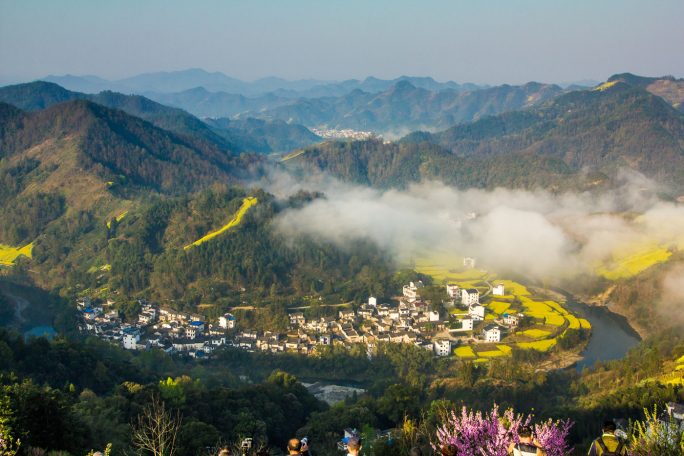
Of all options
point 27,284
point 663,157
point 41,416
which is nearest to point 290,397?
point 41,416

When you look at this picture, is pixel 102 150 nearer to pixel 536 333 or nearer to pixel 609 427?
pixel 536 333

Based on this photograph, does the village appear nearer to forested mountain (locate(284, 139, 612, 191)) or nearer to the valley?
the valley

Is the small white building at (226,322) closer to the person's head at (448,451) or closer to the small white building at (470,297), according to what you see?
the small white building at (470,297)

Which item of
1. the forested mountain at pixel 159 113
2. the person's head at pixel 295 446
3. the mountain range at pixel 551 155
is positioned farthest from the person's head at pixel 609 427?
the forested mountain at pixel 159 113

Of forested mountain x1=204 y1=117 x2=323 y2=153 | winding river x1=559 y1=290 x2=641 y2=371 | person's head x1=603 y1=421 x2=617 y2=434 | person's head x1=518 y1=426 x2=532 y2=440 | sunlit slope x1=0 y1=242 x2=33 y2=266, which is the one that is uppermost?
forested mountain x1=204 y1=117 x2=323 y2=153

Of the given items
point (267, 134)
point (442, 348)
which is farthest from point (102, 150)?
point (267, 134)

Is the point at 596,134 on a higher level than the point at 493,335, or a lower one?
higher

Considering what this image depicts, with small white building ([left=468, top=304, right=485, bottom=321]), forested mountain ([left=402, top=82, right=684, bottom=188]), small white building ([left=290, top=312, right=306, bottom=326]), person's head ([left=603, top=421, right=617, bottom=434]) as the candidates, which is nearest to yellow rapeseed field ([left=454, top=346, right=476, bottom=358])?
small white building ([left=468, top=304, right=485, bottom=321])
